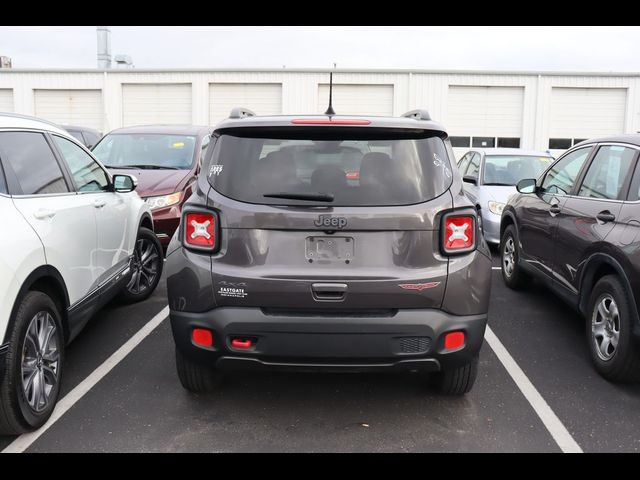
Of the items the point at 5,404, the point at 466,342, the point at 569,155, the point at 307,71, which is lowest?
the point at 5,404

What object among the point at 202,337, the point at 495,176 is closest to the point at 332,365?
the point at 202,337

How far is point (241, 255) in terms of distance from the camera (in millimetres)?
2926

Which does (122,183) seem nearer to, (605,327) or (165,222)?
(165,222)

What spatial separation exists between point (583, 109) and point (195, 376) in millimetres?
25924

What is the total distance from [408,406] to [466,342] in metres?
0.69

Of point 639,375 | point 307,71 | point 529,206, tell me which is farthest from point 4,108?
point 639,375

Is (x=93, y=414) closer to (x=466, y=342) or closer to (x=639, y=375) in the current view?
(x=466, y=342)

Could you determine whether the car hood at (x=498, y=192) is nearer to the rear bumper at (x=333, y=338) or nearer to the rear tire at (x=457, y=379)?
the rear tire at (x=457, y=379)

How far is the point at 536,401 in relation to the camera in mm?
3545

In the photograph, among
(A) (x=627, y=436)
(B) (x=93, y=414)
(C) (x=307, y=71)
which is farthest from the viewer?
(C) (x=307, y=71)

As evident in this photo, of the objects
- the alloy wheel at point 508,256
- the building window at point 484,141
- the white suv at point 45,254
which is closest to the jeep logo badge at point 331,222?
the white suv at point 45,254

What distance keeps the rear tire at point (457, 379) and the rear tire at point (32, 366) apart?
2.29 metres

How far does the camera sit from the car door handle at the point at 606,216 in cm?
383

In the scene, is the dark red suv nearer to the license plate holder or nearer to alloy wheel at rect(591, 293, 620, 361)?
the license plate holder
